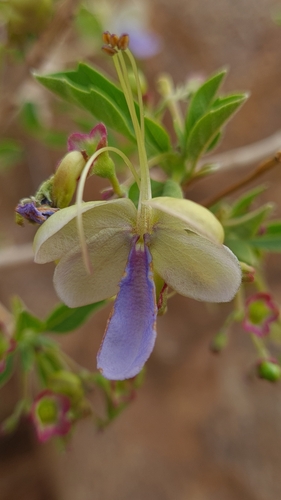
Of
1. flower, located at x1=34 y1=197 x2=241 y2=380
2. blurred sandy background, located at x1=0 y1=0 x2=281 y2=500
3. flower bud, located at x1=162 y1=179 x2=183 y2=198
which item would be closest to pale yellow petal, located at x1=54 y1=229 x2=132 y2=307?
flower, located at x1=34 y1=197 x2=241 y2=380

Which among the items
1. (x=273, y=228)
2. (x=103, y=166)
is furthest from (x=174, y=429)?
(x=103, y=166)

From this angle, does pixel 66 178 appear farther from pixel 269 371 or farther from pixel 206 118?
pixel 269 371

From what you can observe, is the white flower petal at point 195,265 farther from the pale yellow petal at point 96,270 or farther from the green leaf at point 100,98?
the green leaf at point 100,98

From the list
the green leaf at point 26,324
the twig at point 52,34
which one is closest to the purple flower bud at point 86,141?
the green leaf at point 26,324

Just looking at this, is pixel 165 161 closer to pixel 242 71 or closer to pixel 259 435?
pixel 259 435

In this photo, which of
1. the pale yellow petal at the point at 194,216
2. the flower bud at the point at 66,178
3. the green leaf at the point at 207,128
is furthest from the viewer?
the green leaf at the point at 207,128

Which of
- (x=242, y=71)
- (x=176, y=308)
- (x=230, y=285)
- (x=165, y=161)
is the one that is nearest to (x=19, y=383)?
(x=176, y=308)

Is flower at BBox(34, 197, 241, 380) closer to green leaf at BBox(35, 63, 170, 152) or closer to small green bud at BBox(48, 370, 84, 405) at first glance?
green leaf at BBox(35, 63, 170, 152)
